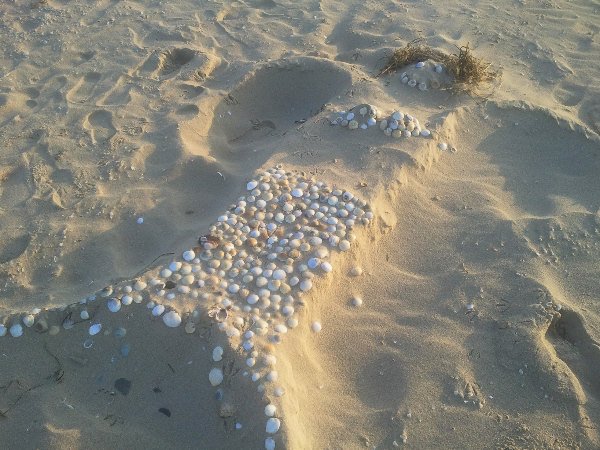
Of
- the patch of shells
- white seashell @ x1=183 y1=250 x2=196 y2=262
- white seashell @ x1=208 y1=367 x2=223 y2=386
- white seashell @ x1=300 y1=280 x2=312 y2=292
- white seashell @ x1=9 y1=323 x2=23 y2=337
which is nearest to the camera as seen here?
white seashell @ x1=208 y1=367 x2=223 y2=386

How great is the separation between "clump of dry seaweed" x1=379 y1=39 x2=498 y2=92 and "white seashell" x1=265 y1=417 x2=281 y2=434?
10.7 feet

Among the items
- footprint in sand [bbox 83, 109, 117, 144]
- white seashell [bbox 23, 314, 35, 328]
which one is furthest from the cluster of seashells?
white seashell [bbox 23, 314, 35, 328]

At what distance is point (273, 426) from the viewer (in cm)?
223

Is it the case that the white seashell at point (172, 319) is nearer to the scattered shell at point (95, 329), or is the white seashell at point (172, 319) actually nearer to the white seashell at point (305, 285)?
the scattered shell at point (95, 329)

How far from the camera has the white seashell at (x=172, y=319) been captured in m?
2.57

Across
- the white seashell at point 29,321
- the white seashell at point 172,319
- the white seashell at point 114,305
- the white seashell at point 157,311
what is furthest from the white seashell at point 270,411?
the white seashell at point 29,321

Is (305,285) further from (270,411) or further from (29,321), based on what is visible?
(29,321)

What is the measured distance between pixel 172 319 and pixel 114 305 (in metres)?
0.37

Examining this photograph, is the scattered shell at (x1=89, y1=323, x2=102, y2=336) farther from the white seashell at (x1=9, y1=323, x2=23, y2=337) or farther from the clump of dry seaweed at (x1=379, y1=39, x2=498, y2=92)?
the clump of dry seaweed at (x1=379, y1=39, x2=498, y2=92)

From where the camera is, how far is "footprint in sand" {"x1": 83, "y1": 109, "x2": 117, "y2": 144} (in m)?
4.01

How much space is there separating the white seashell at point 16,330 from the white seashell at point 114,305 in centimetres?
49

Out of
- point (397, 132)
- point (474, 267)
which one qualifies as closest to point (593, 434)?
point (474, 267)

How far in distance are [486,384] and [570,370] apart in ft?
1.63

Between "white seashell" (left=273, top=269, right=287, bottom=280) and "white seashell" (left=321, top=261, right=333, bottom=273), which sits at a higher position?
"white seashell" (left=321, top=261, right=333, bottom=273)
